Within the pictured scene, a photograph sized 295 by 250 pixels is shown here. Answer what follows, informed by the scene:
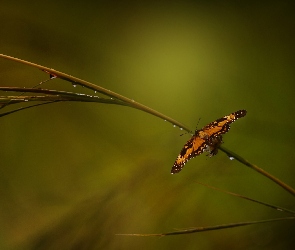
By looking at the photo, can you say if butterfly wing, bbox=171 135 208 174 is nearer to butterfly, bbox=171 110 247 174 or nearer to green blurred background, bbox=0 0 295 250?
butterfly, bbox=171 110 247 174

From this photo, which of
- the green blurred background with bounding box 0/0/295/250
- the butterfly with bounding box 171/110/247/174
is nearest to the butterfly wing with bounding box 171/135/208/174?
the butterfly with bounding box 171/110/247/174

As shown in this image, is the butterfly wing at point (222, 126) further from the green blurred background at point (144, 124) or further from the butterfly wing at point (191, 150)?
the green blurred background at point (144, 124)

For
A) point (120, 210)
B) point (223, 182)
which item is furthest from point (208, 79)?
point (120, 210)

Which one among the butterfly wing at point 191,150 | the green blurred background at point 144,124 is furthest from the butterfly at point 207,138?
the green blurred background at point 144,124

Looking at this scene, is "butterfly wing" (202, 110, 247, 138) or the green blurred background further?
the green blurred background

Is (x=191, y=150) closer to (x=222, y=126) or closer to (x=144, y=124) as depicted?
(x=222, y=126)
